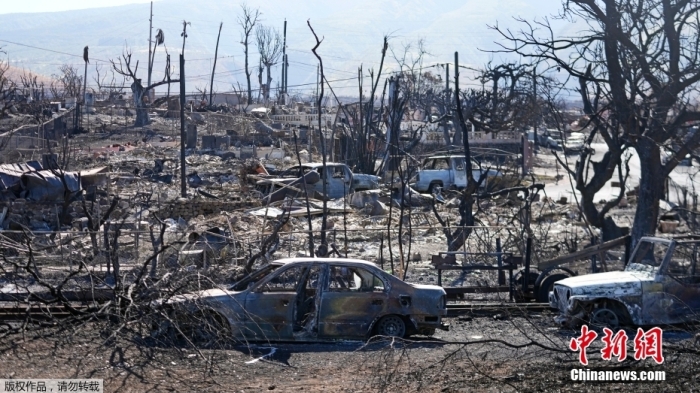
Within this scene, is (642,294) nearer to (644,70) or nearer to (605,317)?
(605,317)

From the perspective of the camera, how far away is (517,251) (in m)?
18.2

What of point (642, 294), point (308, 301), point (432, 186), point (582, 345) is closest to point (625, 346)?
point (582, 345)

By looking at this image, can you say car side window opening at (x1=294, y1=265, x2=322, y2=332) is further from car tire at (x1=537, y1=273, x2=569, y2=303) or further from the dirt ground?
car tire at (x1=537, y1=273, x2=569, y2=303)

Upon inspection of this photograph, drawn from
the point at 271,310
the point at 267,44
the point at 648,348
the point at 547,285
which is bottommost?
the point at 547,285

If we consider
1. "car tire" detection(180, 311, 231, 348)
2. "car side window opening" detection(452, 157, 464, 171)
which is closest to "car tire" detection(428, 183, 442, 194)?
"car side window opening" detection(452, 157, 464, 171)

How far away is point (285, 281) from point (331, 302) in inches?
26.5

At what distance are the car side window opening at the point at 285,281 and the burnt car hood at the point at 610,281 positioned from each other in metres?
4.00

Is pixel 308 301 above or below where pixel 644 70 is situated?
below

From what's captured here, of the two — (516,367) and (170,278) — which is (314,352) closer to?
(170,278)

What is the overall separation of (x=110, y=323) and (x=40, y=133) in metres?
29.0

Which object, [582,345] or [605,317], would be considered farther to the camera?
[605,317]

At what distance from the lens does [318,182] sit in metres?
29.7

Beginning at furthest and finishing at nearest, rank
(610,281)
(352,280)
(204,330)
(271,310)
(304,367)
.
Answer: (610,281) < (352,280) < (271,310) < (304,367) < (204,330)

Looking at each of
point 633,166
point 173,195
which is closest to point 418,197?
point 173,195
